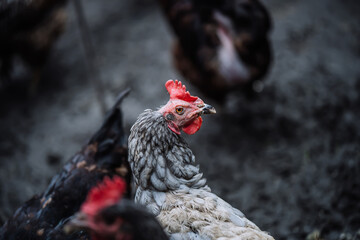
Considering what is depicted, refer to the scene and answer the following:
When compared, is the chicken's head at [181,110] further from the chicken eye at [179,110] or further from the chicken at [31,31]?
the chicken at [31,31]

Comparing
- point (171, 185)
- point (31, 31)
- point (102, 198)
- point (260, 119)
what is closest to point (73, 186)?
point (171, 185)

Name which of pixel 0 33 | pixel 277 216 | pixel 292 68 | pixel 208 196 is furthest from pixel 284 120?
pixel 0 33

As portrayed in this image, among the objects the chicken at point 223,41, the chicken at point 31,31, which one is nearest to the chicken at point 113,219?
the chicken at point 223,41

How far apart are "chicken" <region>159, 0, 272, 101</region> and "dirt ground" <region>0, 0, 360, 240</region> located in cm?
67

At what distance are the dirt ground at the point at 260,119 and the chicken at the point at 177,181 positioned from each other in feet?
3.90

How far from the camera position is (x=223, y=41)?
321cm

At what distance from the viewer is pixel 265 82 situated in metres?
4.12

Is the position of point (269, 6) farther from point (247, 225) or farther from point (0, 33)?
point (247, 225)

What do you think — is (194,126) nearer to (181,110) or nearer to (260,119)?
(181,110)

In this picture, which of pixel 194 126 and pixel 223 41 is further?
pixel 223 41

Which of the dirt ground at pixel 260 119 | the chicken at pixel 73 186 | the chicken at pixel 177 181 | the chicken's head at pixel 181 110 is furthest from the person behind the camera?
the dirt ground at pixel 260 119

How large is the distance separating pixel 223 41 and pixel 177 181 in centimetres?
202

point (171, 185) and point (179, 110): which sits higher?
point (179, 110)

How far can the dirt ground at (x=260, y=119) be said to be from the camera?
2.74m
